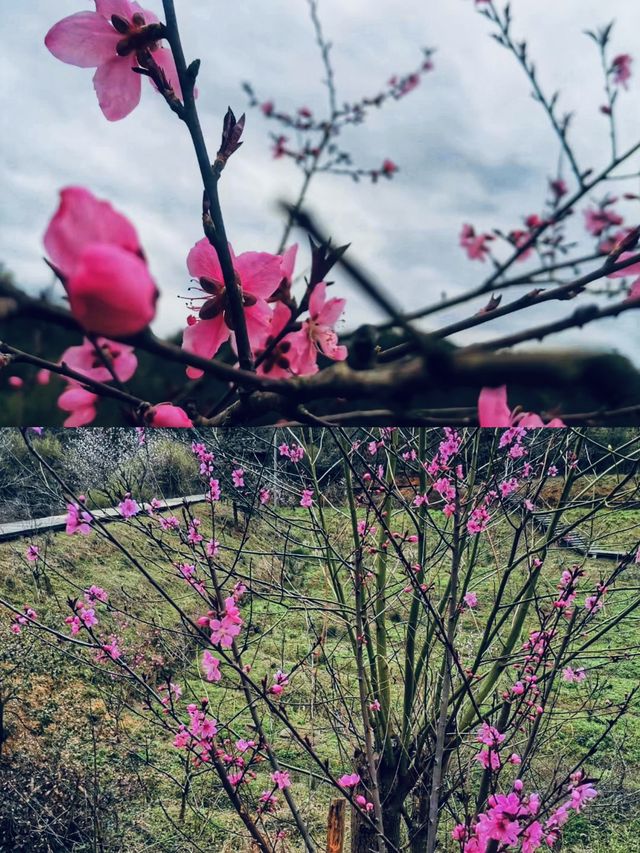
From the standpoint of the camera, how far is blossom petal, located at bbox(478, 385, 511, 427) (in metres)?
0.39

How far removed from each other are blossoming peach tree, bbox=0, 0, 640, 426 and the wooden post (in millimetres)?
916

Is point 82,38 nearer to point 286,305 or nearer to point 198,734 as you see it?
point 286,305

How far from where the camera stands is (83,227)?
0.19m

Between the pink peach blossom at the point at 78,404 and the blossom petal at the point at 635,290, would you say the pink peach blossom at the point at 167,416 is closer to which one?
the pink peach blossom at the point at 78,404

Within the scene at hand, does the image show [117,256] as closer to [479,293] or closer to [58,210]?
[58,210]

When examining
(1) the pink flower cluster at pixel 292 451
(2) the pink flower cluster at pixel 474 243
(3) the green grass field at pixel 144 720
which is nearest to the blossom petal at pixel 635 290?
(2) the pink flower cluster at pixel 474 243

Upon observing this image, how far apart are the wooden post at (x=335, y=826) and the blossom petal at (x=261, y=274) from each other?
1.06 meters

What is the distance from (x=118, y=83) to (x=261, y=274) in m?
0.14

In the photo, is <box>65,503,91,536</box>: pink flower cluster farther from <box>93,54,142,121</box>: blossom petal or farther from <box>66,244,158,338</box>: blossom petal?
<box>66,244,158,338</box>: blossom petal

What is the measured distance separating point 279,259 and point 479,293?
187 millimetres

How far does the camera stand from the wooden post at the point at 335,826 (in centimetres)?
115

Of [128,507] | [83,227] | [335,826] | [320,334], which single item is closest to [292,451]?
[128,507]

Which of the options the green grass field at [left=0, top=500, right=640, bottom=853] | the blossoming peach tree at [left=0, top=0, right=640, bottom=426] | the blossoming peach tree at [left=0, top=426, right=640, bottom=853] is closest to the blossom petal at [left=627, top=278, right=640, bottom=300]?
the blossoming peach tree at [left=0, top=0, right=640, bottom=426]

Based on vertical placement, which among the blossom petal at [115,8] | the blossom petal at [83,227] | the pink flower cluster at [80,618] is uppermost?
the blossom petal at [115,8]
